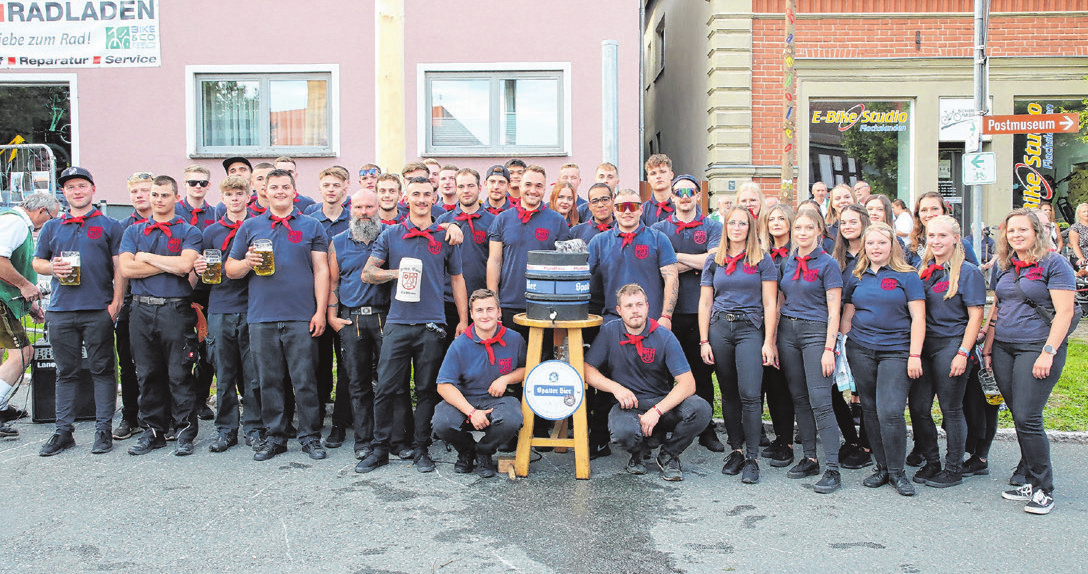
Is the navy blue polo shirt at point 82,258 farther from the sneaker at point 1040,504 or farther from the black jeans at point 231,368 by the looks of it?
the sneaker at point 1040,504

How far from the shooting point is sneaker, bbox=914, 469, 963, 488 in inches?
227

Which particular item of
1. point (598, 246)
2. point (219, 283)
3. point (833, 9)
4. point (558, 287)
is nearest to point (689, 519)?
point (558, 287)

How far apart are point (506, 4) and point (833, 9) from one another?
17.3 feet

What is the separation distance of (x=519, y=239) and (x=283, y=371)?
202 cm

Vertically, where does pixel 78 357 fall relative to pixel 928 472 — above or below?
above

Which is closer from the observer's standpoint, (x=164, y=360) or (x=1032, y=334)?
(x=1032, y=334)

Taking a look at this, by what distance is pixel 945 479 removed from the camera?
19.0ft

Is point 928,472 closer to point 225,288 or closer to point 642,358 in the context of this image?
point 642,358

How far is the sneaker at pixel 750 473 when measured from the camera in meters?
5.85

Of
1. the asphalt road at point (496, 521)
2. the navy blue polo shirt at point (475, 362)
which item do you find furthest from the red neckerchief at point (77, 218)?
the navy blue polo shirt at point (475, 362)

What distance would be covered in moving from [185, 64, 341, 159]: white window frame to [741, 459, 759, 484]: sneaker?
966cm

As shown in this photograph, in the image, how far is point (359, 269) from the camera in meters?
6.52

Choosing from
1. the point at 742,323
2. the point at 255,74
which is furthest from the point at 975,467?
the point at 255,74

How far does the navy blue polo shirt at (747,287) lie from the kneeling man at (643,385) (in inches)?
18.9
